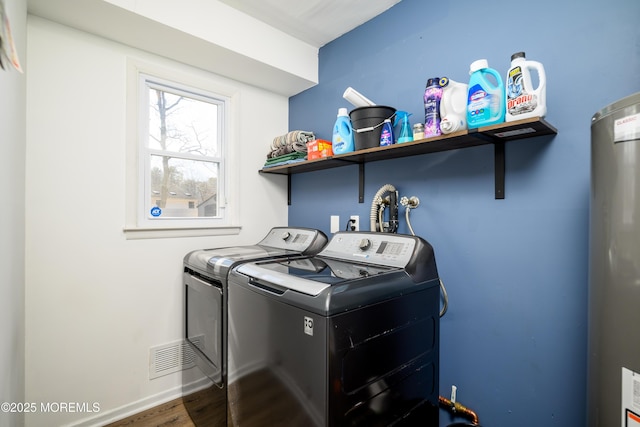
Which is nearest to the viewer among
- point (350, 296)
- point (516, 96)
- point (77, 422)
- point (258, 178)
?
point (350, 296)

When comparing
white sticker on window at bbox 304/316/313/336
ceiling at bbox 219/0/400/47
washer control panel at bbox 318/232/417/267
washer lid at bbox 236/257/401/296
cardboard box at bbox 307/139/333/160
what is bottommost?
white sticker on window at bbox 304/316/313/336

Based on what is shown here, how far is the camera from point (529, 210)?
1.38 metres

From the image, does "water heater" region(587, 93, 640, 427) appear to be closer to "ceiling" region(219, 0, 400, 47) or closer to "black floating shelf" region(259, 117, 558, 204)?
"black floating shelf" region(259, 117, 558, 204)

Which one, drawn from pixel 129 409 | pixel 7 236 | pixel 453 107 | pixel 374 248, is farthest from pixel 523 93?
pixel 129 409

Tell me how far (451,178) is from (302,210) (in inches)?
51.1

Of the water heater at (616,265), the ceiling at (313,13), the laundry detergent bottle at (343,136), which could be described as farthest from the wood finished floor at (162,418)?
the ceiling at (313,13)

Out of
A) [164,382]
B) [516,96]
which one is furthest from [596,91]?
[164,382]

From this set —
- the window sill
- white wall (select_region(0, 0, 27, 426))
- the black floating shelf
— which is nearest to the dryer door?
the window sill

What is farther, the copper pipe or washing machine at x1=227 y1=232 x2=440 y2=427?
the copper pipe

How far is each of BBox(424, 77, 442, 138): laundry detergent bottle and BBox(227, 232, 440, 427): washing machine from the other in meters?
0.53

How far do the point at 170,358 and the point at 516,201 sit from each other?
2333 mm

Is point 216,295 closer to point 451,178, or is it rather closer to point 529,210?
point 451,178

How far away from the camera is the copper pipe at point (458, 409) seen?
151cm

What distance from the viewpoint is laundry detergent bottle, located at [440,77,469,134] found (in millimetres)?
1382
